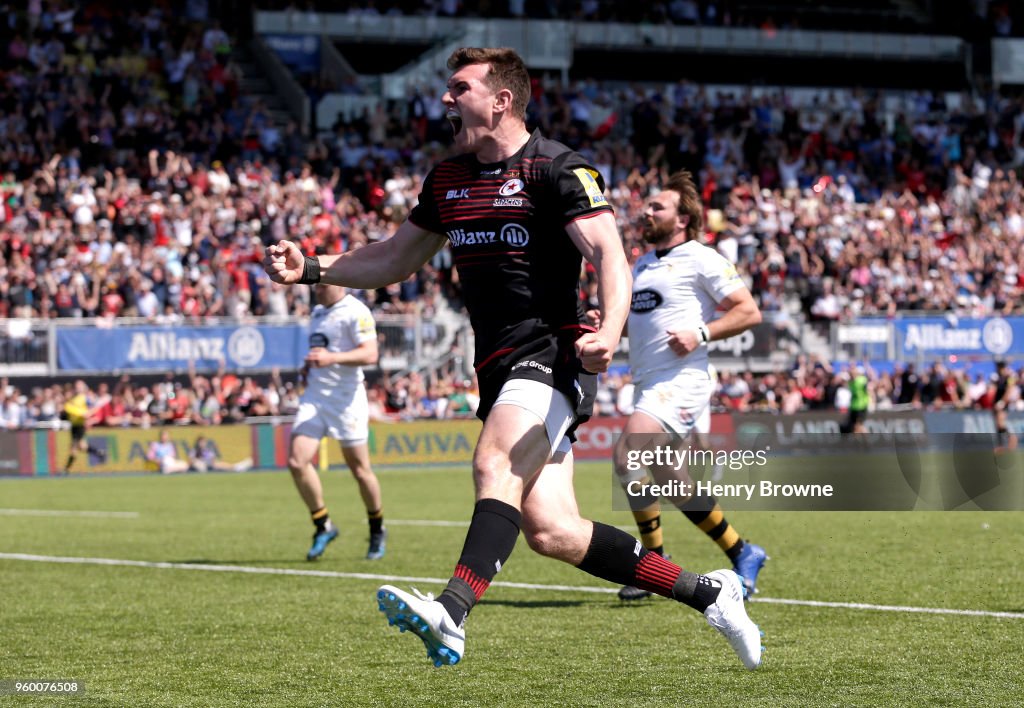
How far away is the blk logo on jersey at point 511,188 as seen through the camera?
5.91 m

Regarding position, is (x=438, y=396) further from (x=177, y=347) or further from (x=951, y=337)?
(x=951, y=337)

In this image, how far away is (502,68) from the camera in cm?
598

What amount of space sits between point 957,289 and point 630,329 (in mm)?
28850

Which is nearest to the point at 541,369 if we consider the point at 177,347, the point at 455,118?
A: the point at 455,118

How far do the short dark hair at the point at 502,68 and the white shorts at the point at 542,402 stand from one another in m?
1.10

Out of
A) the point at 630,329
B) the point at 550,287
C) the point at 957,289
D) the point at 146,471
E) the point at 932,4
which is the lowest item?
the point at 146,471

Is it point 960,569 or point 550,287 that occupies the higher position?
point 550,287

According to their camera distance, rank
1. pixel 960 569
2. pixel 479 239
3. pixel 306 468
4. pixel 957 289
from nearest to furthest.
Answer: pixel 479 239 → pixel 960 569 → pixel 306 468 → pixel 957 289

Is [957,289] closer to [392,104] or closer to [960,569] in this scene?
[392,104]

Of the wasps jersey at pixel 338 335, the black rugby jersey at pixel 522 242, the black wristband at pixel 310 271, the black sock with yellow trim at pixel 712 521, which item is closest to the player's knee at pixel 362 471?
the wasps jersey at pixel 338 335

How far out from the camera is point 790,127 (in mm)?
42031

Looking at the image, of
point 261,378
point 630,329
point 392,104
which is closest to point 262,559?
point 630,329

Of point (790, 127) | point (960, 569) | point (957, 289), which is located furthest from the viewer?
point (790, 127)

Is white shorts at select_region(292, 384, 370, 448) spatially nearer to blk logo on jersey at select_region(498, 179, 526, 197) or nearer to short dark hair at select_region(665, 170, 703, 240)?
short dark hair at select_region(665, 170, 703, 240)
